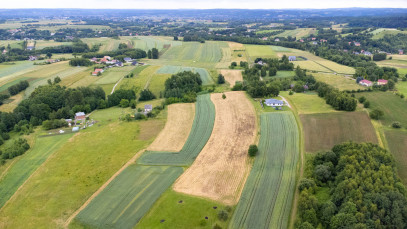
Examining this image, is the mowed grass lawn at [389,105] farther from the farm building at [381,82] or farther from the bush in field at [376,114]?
the farm building at [381,82]

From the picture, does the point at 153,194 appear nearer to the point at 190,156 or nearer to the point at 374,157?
the point at 190,156

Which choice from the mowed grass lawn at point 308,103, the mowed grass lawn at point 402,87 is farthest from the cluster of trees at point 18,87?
the mowed grass lawn at point 402,87

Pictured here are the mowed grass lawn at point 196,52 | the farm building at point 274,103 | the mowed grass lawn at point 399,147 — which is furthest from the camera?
the mowed grass lawn at point 196,52

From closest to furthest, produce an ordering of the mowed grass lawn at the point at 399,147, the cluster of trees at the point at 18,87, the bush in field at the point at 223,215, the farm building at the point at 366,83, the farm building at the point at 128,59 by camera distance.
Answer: the bush in field at the point at 223,215
the mowed grass lawn at the point at 399,147
the farm building at the point at 366,83
the cluster of trees at the point at 18,87
the farm building at the point at 128,59

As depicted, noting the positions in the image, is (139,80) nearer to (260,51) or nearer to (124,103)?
(124,103)

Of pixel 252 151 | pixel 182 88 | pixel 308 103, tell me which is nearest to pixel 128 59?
pixel 182 88

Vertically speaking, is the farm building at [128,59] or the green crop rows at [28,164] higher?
the farm building at [128,59]
